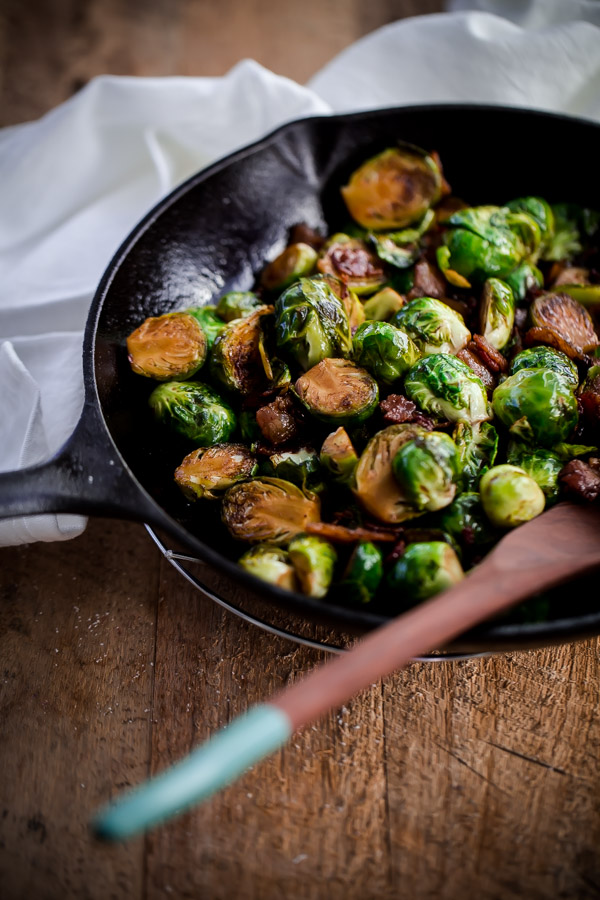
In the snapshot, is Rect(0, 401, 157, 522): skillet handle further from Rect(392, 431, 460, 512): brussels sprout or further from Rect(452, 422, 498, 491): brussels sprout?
Rect(452, 422, 498, 491): brussels sprout

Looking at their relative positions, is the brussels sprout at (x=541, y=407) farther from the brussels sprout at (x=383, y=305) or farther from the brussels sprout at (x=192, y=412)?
the brussels sprout at (x=192, y=412)

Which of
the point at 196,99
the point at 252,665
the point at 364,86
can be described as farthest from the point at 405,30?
the point at 252,665

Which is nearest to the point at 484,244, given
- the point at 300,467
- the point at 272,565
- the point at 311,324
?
the point at 311,324

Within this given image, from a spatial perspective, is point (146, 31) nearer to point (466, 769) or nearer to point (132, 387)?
point (132, 387)

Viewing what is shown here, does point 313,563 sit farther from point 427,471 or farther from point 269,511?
point 427,471

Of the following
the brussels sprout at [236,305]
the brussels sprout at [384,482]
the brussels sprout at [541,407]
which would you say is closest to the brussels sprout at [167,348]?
the brussels sprout at [236,305]

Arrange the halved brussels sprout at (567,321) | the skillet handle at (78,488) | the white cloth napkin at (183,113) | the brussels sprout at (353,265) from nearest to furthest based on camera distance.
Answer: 1. the skillet handle at (78,488)
2. the halved brussels sprout at (567,321)
3. the brussels sprout at (353,265)
4. the white cloth napkin at (183,113)
